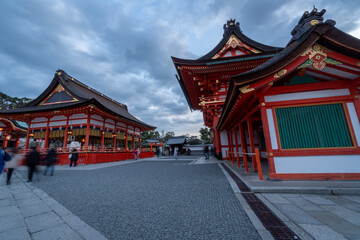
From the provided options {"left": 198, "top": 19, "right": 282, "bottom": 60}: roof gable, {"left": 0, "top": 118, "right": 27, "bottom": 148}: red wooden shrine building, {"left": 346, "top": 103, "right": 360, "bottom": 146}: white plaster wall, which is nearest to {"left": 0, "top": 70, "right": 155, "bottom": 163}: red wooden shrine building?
{"left": 0, "top": 118, "right": 27, "bottom": 148}: red wooden shrine building

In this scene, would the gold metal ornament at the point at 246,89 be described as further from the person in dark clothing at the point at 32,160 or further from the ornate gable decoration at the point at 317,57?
the person in dark clothing at the point at 32,160

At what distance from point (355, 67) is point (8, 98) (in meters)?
39.6

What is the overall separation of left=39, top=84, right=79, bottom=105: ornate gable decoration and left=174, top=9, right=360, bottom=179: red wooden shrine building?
1552 cm

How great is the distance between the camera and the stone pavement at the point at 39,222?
186cm

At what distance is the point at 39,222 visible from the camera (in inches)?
87.8

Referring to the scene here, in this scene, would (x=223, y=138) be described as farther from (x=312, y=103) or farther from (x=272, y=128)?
(x=312, y=103)

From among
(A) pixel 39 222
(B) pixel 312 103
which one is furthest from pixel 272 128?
(A) pixel 39 222

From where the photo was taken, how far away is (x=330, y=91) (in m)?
4.25

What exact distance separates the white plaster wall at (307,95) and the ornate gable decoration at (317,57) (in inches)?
30.6

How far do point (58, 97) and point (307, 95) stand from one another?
1882cm

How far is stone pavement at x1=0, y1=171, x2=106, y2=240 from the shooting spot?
6.11ft

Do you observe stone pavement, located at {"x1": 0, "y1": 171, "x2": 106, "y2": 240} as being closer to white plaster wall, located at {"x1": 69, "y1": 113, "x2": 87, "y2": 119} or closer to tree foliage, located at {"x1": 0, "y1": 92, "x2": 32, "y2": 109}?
white plaster wall, located at {"x1": 69, "y1": 113, "x2": 87, "y2": 119}

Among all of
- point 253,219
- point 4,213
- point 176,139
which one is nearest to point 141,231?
point 253,219

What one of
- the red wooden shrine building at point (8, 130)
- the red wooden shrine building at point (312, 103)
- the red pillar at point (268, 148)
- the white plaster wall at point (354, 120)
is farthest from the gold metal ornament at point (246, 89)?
the red wooden shrine building at point (8, 130)
